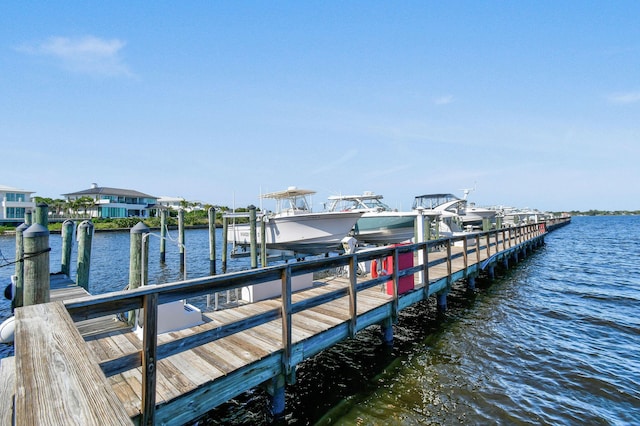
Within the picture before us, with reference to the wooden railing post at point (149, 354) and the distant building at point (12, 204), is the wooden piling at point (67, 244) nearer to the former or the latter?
the wooden railing post at point (149, 354)

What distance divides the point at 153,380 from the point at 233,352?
4.45ft

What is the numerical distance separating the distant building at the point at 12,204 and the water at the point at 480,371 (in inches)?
2199

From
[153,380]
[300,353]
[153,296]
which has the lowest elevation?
[300,353]

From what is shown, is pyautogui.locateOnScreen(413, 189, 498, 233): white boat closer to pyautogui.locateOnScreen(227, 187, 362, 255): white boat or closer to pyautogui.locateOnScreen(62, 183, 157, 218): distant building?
pyautogui.locateOnScreen(227, 187, 362, 255): white boat

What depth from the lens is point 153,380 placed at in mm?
2832

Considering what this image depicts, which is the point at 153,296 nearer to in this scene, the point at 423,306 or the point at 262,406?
the point at 262,406

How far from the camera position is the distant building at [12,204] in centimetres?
5025

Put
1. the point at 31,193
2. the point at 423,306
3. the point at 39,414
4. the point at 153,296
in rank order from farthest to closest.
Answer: the point at 31,193 < the point at 423,306 < the point at 153,296 < the point at 39,414

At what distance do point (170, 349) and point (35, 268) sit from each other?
4.03 m

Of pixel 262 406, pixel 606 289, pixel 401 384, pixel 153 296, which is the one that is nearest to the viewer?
pixel 153 296

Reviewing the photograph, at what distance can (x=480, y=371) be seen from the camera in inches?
227

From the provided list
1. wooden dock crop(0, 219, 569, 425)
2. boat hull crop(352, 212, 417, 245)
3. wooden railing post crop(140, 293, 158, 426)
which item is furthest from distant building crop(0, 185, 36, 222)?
wooden railing post crop(140, 293, 158, 426)

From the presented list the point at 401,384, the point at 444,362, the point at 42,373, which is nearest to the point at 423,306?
the point at 444,362

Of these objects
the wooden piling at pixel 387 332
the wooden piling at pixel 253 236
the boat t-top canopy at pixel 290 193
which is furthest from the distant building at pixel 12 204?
the wooden piling at pixel 387 332
